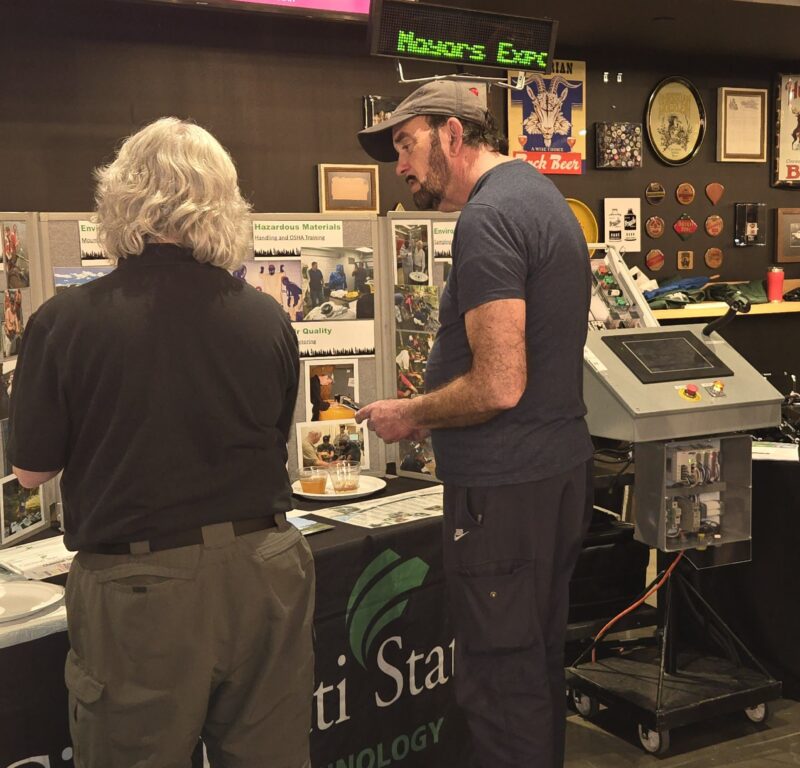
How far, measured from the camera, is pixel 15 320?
2.25m

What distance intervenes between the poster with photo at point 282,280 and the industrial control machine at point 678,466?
81 centimetres

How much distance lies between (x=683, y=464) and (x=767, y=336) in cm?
370

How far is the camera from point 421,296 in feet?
8.96

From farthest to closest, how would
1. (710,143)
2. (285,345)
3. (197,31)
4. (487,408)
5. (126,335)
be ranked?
(710,143), (197,31), (487,408), (285,345), (126,335)

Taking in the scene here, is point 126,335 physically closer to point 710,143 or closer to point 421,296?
point 421,296

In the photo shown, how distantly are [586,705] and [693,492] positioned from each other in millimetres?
813

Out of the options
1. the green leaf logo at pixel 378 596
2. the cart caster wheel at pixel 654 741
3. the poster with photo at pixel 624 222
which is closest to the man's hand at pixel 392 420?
the green leaf logo at pixel 378 596

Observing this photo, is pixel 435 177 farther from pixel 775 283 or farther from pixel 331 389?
pixel 775 283

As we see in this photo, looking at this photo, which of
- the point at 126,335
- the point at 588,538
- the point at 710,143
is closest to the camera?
the point at 126,335

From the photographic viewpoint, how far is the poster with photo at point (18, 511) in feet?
7.29

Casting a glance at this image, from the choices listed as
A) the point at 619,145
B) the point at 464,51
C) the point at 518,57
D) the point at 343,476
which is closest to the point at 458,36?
the point at 464,51

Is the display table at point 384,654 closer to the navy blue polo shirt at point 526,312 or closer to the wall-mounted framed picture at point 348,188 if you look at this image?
the navy blue polo shirt at point 526,312

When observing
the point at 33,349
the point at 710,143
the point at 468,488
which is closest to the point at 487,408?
the point at 468,488

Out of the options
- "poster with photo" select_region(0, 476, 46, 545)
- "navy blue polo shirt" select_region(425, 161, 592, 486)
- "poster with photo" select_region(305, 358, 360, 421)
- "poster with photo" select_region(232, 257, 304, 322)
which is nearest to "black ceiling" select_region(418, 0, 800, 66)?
"poster with photo" select_region(232, 257, 304, 322)
